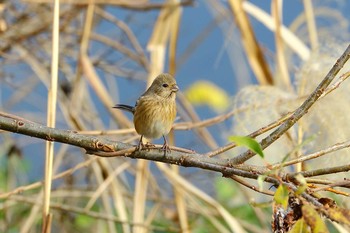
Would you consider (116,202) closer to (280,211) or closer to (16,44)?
(16,44)

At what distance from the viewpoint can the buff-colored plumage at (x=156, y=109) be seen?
56.4 inches

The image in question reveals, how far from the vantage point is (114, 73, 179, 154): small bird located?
143 cm

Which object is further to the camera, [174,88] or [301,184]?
[174,88]

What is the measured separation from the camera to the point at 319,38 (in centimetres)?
205

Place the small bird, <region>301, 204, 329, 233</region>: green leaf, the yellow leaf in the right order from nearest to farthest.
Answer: <region>301, 204, 329, 233</region>: green leaf → the small bird → the yellow leaf

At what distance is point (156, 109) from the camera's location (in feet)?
4.87

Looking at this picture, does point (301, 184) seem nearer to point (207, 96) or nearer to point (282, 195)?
point (282, 195)

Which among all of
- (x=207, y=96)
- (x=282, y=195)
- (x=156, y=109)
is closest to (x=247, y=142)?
(x=282, y=195)

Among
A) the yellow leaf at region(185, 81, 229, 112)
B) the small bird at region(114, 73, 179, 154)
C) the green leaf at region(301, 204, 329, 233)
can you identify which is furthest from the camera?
the yellow leaf at region(185, 81, 229, 112)

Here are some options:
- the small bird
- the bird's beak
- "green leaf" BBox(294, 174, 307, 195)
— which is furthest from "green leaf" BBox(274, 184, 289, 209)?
the bird's beak

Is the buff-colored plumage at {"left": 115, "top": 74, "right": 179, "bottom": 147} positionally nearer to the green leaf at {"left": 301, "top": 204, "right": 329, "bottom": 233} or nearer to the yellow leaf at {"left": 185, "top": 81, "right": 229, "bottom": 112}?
the green leaf at {"left": 301, "top": 204, "right": 329, "bottom": 233}

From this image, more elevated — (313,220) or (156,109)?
(156,109)

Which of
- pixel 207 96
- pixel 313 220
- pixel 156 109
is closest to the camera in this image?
pixel 313 220

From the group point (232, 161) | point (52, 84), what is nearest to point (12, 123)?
point (232, 161)
